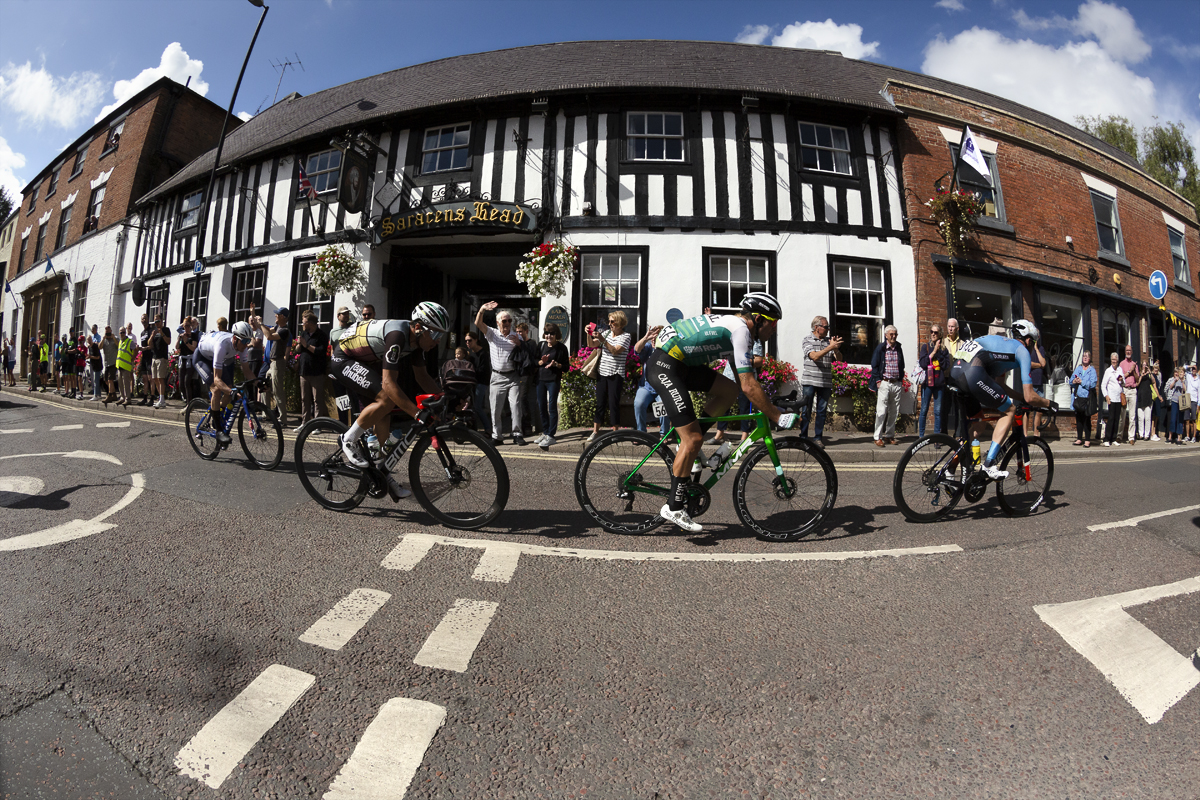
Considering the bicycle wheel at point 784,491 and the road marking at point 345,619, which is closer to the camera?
the road marking at point 345,619

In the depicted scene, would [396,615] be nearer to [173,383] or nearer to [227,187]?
[173,383]

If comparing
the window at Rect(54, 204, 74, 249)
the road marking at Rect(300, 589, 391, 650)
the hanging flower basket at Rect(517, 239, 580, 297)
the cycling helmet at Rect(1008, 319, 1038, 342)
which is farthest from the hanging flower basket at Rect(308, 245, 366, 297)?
the window at Rect(54, 204, 74, 249)

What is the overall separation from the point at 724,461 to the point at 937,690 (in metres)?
2.25

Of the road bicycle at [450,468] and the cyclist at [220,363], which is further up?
the cyclist at [220,363]

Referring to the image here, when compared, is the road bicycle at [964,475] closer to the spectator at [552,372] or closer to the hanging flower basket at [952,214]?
the spectator at [552,372]

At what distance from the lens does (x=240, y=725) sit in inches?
83.1

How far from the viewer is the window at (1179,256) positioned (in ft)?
60.0

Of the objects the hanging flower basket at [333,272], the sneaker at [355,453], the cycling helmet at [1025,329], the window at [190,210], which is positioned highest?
the window at [190,210]

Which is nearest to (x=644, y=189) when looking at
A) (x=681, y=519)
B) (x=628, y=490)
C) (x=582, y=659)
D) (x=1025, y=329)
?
(x=1025, y=329)

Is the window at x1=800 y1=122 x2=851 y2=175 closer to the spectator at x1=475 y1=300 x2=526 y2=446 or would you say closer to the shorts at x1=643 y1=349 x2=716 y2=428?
the spectator at x1=475 y1=300 x2=526 y2=446

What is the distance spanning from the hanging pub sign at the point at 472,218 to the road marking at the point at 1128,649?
1068 centimetres

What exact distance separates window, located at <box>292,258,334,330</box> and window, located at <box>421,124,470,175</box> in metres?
3.72

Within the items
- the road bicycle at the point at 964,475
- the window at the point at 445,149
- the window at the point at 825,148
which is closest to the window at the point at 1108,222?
the window at the point at 825,148

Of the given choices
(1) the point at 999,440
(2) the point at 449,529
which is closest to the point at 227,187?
(2) the point at 449,529
